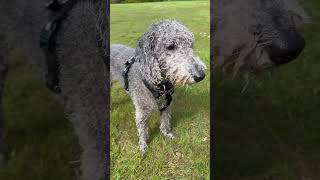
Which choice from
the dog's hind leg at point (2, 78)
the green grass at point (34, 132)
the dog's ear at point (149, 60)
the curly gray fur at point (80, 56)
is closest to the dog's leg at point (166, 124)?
the dog's ear at point (149, 60)

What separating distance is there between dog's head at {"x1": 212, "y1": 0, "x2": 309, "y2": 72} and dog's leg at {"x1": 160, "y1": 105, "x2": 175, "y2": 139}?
0.80 m

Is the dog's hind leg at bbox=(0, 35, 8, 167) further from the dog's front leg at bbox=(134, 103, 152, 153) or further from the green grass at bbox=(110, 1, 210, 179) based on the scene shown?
the dog's front leg at bbox=(134, 103, 152, 153)

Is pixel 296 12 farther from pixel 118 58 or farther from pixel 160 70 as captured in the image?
pixel 118 58

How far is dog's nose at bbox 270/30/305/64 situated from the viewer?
205 centimetres

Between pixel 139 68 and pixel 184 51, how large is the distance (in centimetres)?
37

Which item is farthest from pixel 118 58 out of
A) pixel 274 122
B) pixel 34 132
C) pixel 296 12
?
pixel 296 12

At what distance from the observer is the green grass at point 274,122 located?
2.16 m

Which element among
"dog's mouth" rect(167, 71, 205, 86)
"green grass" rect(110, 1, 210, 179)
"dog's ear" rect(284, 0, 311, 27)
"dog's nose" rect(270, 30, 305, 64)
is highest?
"dog's ear" rect(284, 0, 311, 27)

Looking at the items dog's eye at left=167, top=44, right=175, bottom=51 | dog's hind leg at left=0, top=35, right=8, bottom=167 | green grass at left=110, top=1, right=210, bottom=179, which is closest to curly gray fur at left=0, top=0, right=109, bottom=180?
dog's hind leg at left=0, top=35, right=8, bottom=167

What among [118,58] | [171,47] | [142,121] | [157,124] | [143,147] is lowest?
[157,124]

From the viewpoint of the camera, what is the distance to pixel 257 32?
2047mm

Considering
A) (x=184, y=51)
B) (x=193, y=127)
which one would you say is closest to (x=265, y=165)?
(x=193, y=127)

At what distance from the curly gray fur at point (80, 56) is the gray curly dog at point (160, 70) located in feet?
0.96

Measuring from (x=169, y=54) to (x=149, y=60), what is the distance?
5.1 inches
